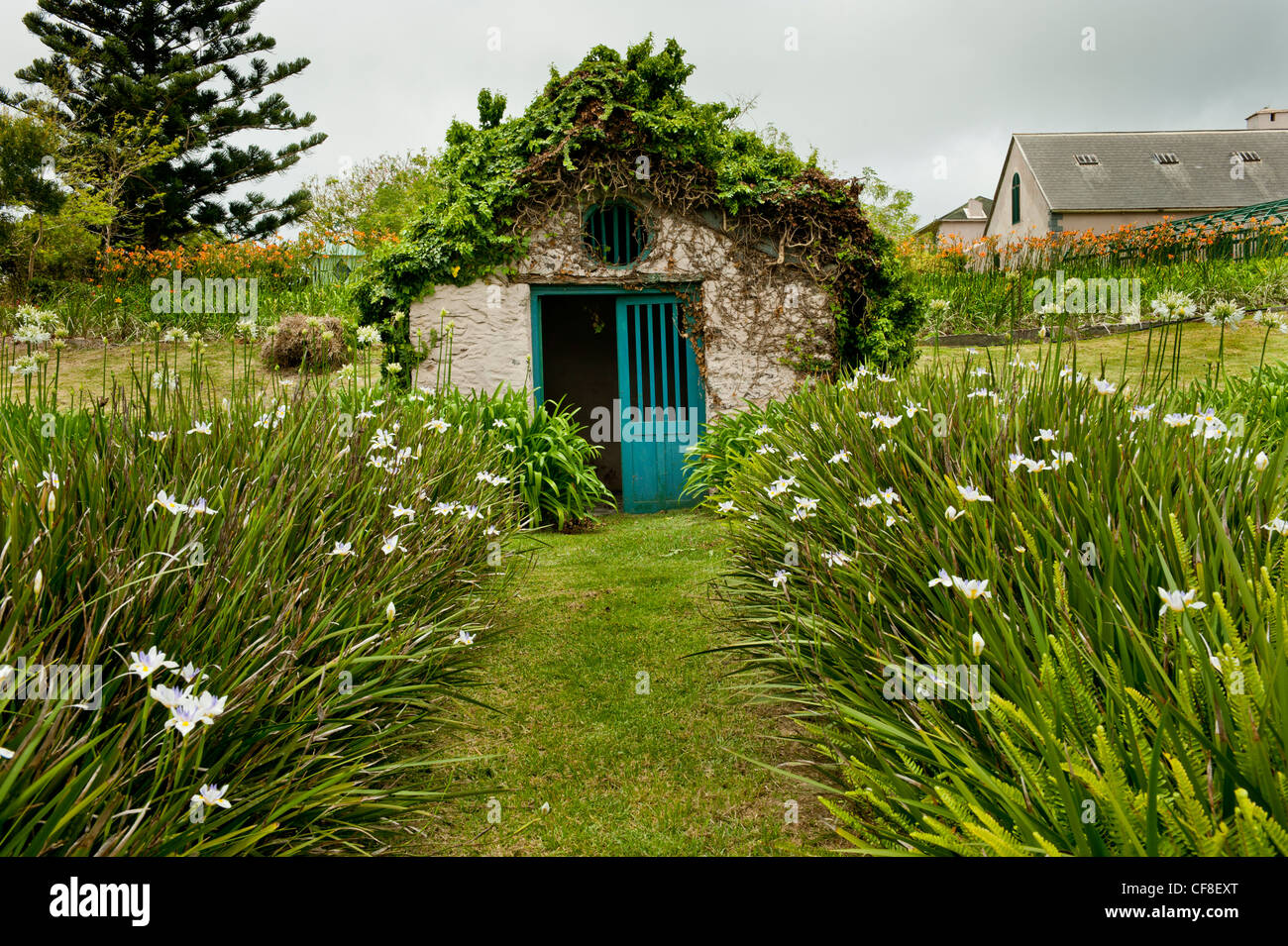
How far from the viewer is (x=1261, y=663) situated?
61.6 inches

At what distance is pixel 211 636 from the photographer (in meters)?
2.04

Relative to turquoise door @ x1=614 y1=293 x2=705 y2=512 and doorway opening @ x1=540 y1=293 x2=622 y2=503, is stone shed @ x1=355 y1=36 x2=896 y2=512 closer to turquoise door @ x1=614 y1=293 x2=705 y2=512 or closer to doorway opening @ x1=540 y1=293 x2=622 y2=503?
turquoise door @ x1=614 y1=293 x2=705 y2=512

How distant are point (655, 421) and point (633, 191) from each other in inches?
98.5

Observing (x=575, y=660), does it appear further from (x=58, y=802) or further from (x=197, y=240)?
(x=197, y=240)

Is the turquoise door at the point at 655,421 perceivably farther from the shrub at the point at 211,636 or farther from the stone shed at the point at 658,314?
the shrub at the point at 211,636

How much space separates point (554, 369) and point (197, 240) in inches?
580

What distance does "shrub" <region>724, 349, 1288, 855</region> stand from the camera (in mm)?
1397

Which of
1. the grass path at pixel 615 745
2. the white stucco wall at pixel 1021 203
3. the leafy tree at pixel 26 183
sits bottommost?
the grass path at pixel 615 745

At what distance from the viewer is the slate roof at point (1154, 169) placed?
27594 mm

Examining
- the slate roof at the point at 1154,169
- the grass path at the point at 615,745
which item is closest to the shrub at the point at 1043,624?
the grass path at the point at 615,745

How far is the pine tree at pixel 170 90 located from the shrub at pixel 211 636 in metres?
20.7

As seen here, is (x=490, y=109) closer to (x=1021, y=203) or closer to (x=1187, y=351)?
(x=1187, y=351)

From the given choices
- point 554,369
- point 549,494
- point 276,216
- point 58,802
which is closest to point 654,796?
point 58,802
